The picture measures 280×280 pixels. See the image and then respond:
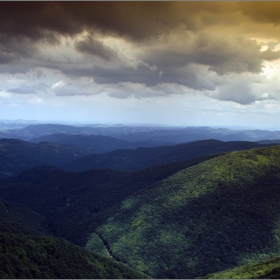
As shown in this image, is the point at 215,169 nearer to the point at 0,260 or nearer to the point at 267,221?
the point at 267,221

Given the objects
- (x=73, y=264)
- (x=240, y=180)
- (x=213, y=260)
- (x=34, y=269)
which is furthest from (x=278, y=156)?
(x=34, y=269)

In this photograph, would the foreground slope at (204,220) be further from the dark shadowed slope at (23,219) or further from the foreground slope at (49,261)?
the dark shadowed slope at (23,219)

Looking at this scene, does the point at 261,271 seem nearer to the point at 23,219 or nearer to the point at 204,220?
the point at 204,220

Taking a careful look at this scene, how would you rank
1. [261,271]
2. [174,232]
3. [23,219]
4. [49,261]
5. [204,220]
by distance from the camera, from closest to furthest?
Answer: [261,271]
[49,261]
[174,232]
[204,220]
[23,219]

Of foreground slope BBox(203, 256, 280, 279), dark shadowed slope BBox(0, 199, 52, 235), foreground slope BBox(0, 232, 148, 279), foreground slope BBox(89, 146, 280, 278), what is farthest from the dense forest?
foreground slope BBox(203, 256, 280, 279)

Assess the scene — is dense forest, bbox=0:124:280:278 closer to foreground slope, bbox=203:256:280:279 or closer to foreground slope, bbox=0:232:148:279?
foreground slope, bbox=0:232:148:279

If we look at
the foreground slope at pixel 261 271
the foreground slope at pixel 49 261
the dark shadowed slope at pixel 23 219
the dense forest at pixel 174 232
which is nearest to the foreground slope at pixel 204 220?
the dense forest at pixel 174 232

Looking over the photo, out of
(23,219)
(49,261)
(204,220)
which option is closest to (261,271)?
(49,261)

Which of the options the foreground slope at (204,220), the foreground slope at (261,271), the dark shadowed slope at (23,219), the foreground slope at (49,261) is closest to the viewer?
the foreground slope at (261,271)
